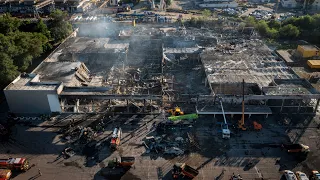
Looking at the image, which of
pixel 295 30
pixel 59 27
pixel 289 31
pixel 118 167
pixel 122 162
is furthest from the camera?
pixel 289 31

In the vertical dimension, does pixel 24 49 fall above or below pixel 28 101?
above

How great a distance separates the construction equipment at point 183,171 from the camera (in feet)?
77.5

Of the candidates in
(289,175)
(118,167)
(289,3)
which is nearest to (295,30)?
(289,3)

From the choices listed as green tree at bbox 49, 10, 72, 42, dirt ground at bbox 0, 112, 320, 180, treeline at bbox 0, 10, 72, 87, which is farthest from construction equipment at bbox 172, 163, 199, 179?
green tree at bbox 49, 10, 72, 42

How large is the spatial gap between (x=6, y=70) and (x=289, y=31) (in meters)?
46.6

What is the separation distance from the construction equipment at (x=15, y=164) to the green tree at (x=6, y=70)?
41.4 feet

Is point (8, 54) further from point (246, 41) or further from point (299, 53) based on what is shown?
point (299, 53)

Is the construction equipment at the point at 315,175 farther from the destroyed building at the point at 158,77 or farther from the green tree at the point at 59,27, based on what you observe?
the green tree at the point at 59,27

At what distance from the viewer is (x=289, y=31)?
52719 mm

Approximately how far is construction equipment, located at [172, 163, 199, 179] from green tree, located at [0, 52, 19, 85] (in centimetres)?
2280

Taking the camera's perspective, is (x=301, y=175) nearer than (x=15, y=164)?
Yes

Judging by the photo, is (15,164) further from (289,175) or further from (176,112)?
(289,175)

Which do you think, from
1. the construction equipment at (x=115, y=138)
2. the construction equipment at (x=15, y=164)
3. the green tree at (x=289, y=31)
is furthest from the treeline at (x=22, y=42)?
the green tree at (x=289, y=31)

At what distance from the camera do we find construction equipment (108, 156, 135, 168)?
80.9ft
